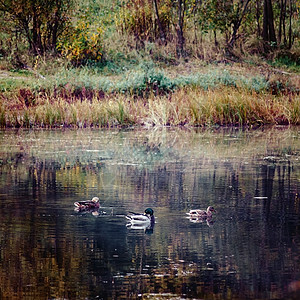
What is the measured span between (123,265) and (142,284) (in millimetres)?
672

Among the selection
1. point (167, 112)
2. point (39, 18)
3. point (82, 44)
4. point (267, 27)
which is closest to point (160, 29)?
point (82, 44)

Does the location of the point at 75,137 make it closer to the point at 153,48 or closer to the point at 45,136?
the point at 45,136

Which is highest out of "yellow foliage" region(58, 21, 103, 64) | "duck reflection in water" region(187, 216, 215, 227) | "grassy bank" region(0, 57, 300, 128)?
"yellow foliage" region(58, 21, 103, 64)

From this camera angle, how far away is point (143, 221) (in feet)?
28.9

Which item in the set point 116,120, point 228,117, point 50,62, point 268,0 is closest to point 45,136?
point 116,120

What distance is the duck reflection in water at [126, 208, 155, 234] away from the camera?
8797 millimetres

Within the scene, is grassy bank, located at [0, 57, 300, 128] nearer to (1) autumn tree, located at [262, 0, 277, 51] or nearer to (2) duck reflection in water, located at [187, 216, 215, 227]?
(1) autumn tree, located at [262, 0, 277, 51]

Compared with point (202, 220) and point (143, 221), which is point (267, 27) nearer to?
point (202, 220)

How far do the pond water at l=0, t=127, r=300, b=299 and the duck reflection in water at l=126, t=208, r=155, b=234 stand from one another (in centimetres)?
12

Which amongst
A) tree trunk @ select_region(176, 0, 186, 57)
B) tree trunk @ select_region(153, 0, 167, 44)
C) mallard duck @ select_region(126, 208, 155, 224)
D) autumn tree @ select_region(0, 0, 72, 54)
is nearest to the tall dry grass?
autumn tree @ select_region(0, 0, 72, 54)

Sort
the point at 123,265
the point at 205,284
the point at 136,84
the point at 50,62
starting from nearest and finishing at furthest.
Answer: the point at 205,284 < the point at 123,265 < the point at 136,84 < the point at 50,62

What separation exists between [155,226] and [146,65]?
21.2m

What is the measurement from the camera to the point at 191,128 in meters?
21.9

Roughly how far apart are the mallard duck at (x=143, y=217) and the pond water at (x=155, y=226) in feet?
0.43
